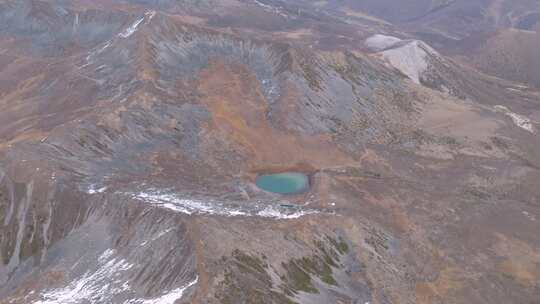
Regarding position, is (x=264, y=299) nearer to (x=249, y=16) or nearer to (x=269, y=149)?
(x=269, y=149)

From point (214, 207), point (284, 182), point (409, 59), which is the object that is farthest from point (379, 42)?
point (214, 207)

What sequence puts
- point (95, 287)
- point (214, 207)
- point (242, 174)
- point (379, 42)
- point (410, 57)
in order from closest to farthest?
point (95, 287)
point (214, 207)
point (242, 174)
point (410, 57)
point (379, 42)

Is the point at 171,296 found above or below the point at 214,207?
above

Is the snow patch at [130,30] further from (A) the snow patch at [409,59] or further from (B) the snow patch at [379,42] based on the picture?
(B) the snow patch at [379,42]

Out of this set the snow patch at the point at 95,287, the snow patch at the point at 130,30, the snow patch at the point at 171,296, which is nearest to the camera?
the snow patch at the point at 171,296

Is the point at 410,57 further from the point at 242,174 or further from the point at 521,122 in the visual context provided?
the point at 242,174

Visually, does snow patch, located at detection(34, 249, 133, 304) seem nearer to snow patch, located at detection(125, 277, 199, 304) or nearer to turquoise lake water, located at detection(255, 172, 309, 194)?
snow patch, located at detection(125, 277, 199, 304)

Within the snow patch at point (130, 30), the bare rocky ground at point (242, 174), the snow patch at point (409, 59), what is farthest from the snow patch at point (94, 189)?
the snow patch at point (409, 59)

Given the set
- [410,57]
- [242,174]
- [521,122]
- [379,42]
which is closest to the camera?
[242,174]

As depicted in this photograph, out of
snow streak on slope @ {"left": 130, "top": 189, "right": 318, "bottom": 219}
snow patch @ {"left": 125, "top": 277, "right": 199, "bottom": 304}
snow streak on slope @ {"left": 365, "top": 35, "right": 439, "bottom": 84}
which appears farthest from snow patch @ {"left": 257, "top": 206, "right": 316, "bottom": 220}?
snow streak on slope @ {"left": 365, "top": 35, "right": 439, "bottom": 84}
